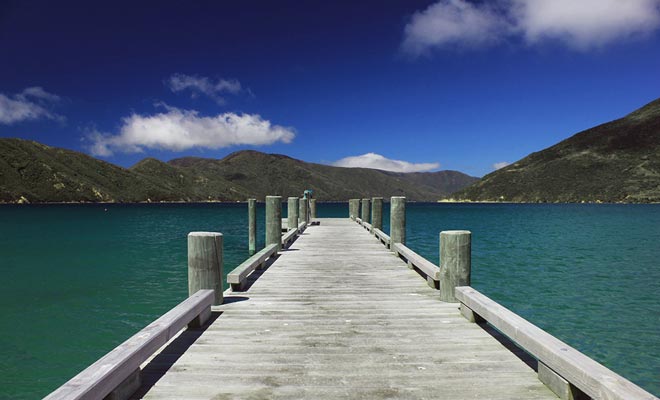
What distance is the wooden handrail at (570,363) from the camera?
2.65 meters

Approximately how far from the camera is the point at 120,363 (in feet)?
10.1

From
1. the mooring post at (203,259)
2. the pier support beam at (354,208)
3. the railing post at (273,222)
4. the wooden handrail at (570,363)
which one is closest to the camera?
the wooden handrail at (570,363)

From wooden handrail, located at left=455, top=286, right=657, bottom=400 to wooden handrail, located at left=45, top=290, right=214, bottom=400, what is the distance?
324cm

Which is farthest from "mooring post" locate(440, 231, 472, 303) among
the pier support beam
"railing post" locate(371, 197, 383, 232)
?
the pier support beam

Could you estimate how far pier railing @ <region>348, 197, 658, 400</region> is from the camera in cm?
275

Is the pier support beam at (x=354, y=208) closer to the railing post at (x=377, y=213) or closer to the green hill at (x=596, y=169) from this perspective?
the railing post at (x=377, y=213)

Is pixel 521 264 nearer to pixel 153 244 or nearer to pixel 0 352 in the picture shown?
pixel 0 352

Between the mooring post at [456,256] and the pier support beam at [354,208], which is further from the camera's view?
the pier support beam at [354,208]

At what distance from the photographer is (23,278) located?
17.0 meters

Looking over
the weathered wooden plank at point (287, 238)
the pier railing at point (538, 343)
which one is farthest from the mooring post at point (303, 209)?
the pier railing at point (538, 343)

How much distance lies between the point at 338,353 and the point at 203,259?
7.40 ft

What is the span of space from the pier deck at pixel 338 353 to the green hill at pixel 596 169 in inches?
5042

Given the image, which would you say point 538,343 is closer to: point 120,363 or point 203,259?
point 120,363

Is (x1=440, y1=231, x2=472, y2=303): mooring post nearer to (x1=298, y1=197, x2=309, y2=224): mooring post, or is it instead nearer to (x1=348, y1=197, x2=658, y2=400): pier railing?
(x1=348, y1=197, x2=658, y2=400): pier railing
